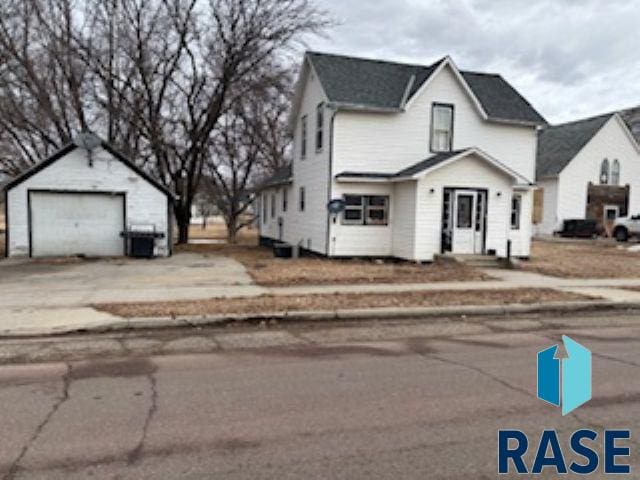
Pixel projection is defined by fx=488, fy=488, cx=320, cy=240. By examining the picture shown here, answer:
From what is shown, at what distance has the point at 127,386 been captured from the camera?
507cm

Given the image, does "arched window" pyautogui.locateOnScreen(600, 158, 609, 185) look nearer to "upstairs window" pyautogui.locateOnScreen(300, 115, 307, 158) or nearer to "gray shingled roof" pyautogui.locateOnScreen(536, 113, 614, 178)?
"gray shingled roof" pyautogui.locateOnScreen(536, 113, 614, 178)

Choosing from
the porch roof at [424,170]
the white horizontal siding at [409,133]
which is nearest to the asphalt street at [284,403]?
the porch roof at [424,170]

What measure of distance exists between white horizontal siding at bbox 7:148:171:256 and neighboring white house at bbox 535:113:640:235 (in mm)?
27344

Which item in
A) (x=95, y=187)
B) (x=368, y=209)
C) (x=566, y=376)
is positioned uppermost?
(x=95, y=187)

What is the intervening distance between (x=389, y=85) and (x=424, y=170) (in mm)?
4744

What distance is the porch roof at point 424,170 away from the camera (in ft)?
55.1

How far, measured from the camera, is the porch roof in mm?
16781

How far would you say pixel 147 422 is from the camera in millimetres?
4184

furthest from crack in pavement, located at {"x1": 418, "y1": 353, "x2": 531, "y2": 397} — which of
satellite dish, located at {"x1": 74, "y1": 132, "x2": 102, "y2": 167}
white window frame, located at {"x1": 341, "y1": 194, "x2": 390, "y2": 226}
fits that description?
satellite dish, located at {"x1": 74, "y1": 132, "x2": 102, "y2": 167}

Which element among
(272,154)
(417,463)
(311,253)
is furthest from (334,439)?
(272,154)

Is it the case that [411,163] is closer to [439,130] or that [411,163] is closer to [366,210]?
[439,130]

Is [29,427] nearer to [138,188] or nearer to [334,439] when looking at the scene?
[334,439]

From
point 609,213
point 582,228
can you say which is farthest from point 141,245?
point 609,213

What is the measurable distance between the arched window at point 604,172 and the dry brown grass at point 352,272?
24.7 metres
